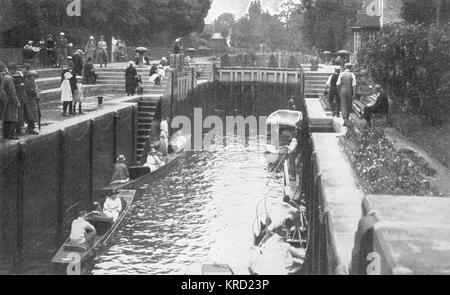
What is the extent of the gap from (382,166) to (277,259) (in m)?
2.72

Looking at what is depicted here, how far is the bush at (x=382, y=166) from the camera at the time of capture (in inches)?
404

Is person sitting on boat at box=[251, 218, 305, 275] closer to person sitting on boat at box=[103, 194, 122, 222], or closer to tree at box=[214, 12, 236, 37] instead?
person sitting on boat at box=[103, 194, 122, 222]

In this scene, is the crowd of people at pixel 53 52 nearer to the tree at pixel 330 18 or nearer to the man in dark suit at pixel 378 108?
the man in dark suit at pixel 378 108

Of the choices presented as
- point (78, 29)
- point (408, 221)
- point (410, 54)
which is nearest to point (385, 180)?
point (408, 221)

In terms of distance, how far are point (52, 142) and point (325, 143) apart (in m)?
7.52

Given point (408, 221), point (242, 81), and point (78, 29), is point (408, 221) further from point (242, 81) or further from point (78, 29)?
point (242, 81)

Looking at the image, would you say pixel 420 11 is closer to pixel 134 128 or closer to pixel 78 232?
pixel 134 128

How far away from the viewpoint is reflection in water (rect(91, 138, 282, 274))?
16.5m

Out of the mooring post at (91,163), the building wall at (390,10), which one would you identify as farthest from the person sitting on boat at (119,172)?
the building wall at (390,10)

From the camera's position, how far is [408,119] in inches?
890

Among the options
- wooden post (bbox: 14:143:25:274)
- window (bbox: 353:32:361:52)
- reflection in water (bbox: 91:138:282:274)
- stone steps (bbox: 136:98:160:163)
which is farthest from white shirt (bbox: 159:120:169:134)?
window (bbox: 353:32:361:52)

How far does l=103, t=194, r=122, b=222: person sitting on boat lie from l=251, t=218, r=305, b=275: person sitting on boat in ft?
20.6

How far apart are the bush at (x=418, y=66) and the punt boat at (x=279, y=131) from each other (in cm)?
800

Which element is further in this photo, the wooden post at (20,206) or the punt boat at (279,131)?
the punt boat at (279,131)
